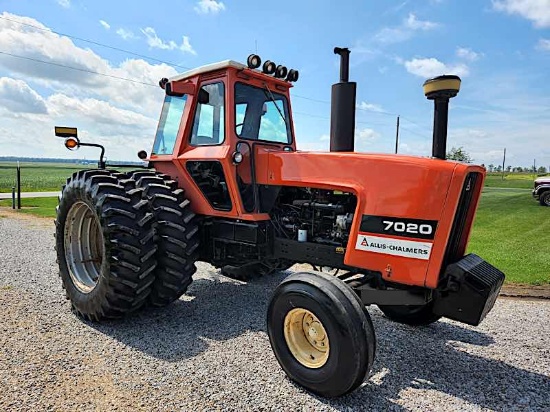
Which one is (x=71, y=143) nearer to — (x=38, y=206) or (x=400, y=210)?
(x=400, y=210)

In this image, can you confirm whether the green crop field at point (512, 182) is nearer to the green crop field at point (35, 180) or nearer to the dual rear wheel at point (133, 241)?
the green crop field at point (35, 180)

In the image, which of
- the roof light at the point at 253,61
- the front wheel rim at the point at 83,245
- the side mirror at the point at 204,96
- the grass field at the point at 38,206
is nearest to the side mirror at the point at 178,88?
the side mirror at the point at 204,96

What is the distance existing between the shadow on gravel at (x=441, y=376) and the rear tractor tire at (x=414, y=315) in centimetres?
14

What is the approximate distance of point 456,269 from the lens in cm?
324

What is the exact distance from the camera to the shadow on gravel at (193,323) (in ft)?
12.7

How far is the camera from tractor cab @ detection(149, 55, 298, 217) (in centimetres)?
444

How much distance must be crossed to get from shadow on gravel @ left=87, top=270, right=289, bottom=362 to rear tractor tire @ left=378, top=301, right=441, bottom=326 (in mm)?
1497

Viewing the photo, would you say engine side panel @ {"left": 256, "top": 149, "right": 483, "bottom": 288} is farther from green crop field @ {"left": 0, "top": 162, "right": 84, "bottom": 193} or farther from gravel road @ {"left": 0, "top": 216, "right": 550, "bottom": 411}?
green crop field @ {"left": 0, "top": 162, "right": 84, "bottom": 193}

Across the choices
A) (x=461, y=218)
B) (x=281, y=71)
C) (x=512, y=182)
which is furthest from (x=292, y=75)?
(x=512, y=182)

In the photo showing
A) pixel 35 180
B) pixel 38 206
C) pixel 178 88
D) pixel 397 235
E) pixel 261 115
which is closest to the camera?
pixel 397 235

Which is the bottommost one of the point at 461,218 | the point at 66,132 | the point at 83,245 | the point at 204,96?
the point at 83,245

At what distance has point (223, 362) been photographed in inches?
139

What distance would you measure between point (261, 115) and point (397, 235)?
7.80ft

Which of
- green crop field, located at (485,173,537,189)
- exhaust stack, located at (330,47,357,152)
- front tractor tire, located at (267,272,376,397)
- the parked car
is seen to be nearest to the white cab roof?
exhaust stack, located at (330,47,357,152)
